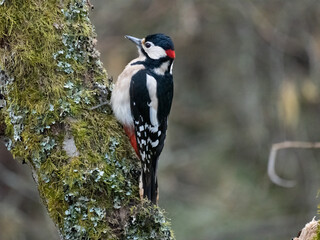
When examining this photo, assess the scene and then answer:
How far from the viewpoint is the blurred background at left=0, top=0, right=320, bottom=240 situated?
609cm

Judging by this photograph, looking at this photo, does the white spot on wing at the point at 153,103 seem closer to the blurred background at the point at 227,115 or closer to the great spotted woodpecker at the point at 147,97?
the great spotted woodpecker at the point at 147,97

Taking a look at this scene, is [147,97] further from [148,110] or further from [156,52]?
[156,52]

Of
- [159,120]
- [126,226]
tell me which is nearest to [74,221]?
[126,226]

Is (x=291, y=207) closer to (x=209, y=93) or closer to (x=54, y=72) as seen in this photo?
(x=209, y=93)

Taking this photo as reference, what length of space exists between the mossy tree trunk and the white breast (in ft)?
0.27

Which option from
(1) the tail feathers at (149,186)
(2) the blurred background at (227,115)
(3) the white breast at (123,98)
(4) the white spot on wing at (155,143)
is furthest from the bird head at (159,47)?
(2) the blurred background at (227,115)

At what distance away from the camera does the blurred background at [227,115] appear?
6.09 m

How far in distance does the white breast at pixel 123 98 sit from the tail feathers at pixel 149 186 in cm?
41

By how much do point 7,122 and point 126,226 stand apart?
86cm

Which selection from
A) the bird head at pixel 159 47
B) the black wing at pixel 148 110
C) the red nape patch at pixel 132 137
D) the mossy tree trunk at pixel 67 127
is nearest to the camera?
the mossy tree trunk at pixel 67 127

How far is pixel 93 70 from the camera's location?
136 inches

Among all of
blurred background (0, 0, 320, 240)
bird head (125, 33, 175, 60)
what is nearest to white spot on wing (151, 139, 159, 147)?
bird head (125, 33, 175, 60)

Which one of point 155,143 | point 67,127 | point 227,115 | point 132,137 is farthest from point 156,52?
point 227,115

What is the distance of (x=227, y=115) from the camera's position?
7879mm
